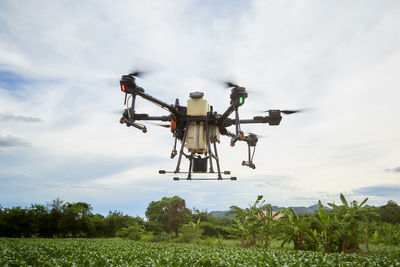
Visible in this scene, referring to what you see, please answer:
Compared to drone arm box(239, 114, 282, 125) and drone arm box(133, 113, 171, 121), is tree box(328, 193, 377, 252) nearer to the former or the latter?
drone arm box(239, 114, 282, 125)

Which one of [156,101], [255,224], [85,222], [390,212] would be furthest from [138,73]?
[390,212]

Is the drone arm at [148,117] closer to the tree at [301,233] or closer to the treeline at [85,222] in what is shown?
the tree at [301,233]

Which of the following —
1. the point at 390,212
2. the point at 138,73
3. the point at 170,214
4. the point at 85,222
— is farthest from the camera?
the point at 390,212

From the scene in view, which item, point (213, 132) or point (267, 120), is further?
point (213, 132)

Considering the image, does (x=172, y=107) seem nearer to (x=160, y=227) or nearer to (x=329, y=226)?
(x=329, y=226)

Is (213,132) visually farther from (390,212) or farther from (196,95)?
(390,212)

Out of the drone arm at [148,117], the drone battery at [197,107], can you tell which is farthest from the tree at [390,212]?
the drone arm at [148,117]

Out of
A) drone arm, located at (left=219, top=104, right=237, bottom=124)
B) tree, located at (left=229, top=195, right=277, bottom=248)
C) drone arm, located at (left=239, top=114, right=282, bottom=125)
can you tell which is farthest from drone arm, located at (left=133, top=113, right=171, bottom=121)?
tree, located at (left=229, top=195, right=277, bottom=248)

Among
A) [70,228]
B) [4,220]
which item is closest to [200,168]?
[70,228]
